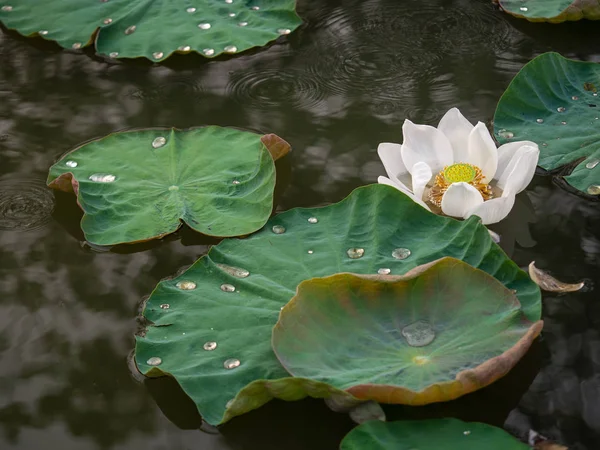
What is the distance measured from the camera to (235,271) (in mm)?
1806

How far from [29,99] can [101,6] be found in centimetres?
48

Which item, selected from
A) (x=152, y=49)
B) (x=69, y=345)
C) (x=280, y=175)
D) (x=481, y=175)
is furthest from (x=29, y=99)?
(x=481, y=175)

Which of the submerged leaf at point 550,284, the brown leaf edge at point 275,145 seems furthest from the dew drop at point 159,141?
the submerged leaf at point 550,284

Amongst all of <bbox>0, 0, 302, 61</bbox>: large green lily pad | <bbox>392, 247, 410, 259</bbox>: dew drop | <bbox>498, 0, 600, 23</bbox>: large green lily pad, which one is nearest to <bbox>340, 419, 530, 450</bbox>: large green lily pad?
<bbox>392, 247, 410, 259</bbox>: dew drop

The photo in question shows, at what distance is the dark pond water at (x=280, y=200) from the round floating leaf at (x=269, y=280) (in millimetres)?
80

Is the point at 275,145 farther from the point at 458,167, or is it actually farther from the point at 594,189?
the point at 594,189

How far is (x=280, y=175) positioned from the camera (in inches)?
88.4

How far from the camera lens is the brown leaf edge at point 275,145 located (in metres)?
2.17

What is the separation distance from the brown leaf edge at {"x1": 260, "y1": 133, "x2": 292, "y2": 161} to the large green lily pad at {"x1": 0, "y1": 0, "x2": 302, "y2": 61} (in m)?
0.60

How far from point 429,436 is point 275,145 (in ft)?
3.35

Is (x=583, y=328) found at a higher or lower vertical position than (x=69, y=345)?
higher

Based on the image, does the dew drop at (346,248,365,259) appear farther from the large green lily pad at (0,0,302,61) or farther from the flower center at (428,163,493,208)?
the large green lily pad at (0,0,302,61)

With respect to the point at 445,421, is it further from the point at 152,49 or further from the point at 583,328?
the point at 152,49

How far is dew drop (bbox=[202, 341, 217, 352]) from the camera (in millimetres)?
1624
